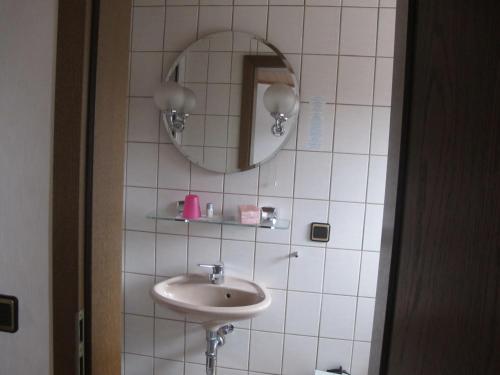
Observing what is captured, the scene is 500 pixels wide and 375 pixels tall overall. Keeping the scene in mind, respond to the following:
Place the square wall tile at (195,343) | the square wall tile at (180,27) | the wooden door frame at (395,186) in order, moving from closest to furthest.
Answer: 1. the wooden door frame at (395,186)
2. the square wall tile at (180,27)
3. the square wall tile at (195,343)

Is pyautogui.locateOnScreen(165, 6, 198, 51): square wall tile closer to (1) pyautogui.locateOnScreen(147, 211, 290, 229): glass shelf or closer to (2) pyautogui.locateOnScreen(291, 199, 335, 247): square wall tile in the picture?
(1) pyautogui.locateOnScreen(147, 211, 290, 229): glass shelf

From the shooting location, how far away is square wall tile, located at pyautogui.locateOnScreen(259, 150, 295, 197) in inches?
55.7

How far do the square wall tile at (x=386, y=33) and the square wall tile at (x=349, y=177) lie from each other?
491 millimetres

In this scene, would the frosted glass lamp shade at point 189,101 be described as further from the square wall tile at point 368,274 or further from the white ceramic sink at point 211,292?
the square wall tile at point 368,274

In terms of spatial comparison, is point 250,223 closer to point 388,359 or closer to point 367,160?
point 367,160

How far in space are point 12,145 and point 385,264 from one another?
82cm

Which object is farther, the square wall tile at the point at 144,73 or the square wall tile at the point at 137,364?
the square wall tile at the point at 137,364

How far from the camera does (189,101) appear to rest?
1432 mm

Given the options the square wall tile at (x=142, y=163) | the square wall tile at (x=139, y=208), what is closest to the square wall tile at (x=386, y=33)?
the square wall tile at (x=142, y=163)

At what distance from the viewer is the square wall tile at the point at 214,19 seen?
1.40 meters

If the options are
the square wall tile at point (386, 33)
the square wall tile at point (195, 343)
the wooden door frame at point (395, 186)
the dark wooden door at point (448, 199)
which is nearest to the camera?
the dark wooden door at point (448, 199)

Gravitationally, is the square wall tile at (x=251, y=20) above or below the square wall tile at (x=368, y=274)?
above

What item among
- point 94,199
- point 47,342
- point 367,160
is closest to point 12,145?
point 94,199

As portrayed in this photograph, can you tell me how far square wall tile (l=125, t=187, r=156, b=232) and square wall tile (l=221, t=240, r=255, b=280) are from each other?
1.35 feet
